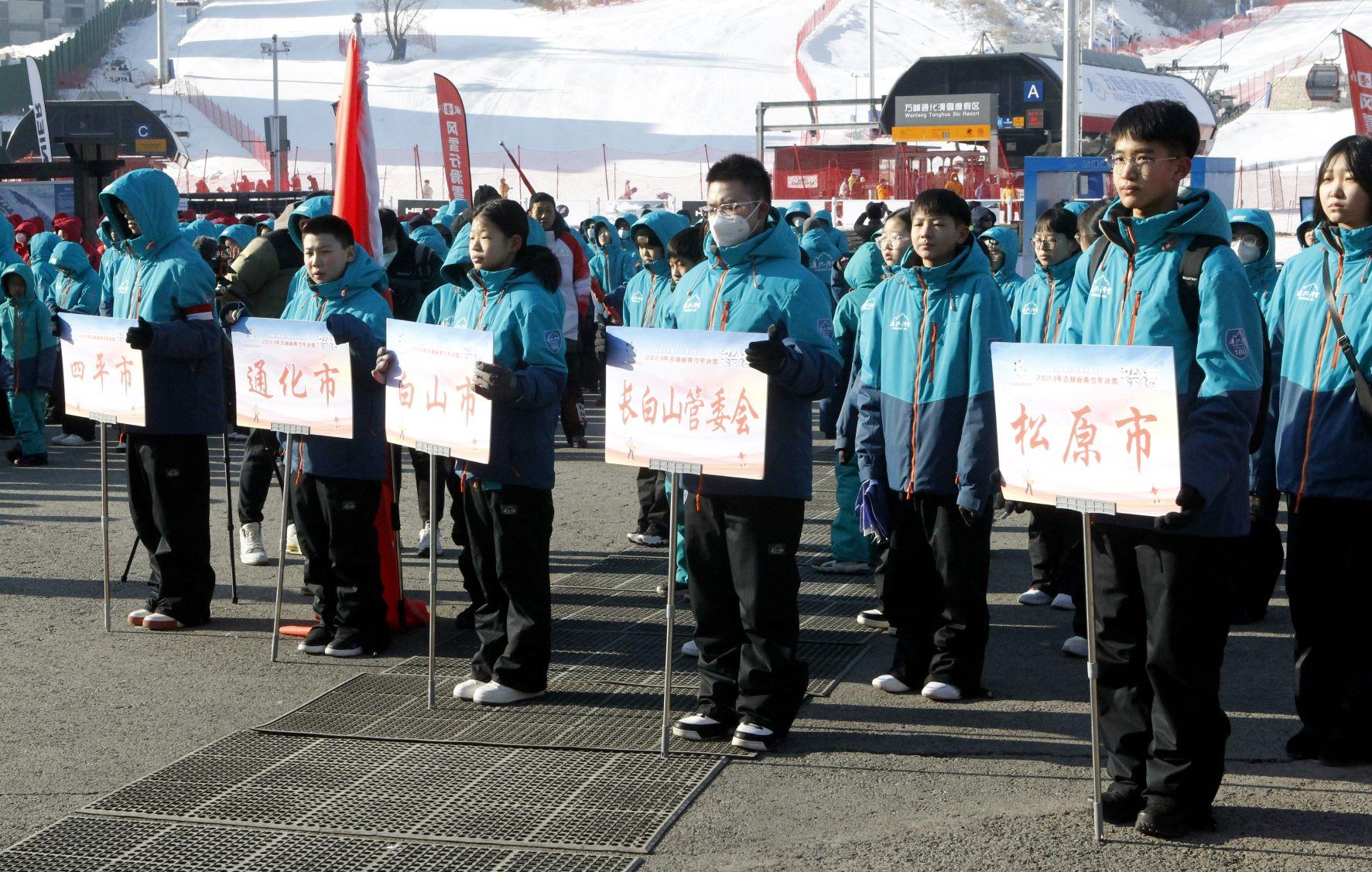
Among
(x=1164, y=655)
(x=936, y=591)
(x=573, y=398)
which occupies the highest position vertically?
(x=573, y=398)

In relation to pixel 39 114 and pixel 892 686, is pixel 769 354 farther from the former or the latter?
pixel 39 114

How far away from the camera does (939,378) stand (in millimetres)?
6383

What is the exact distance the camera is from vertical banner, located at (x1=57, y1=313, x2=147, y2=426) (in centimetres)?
755

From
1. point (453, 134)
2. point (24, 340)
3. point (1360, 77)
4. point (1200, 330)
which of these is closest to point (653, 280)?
point (1200, 330)

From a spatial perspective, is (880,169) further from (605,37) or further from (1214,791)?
(605,37)

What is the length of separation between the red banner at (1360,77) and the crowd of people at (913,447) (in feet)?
15.0

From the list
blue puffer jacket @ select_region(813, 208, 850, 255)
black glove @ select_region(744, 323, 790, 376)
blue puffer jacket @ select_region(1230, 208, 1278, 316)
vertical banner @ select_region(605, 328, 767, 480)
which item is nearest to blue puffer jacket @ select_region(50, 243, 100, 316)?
blue puffer jacket @ select_region(813, 208, 850, 255)

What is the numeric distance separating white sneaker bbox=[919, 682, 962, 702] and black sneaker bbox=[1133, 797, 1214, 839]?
161 cm

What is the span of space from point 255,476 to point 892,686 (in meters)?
4.23

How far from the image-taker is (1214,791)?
193 inches

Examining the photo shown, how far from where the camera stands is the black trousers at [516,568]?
640 centimetres

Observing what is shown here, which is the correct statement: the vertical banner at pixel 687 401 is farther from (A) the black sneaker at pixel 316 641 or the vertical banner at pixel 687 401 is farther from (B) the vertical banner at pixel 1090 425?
(A) the black sneaker at pixel 316 641

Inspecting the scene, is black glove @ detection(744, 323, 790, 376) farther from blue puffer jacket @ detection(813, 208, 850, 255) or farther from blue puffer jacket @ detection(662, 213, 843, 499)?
blue puffer jacket @ detection(813, 208, 850, 255)

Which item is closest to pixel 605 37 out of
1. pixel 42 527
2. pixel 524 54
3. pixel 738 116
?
pixel 524 54
